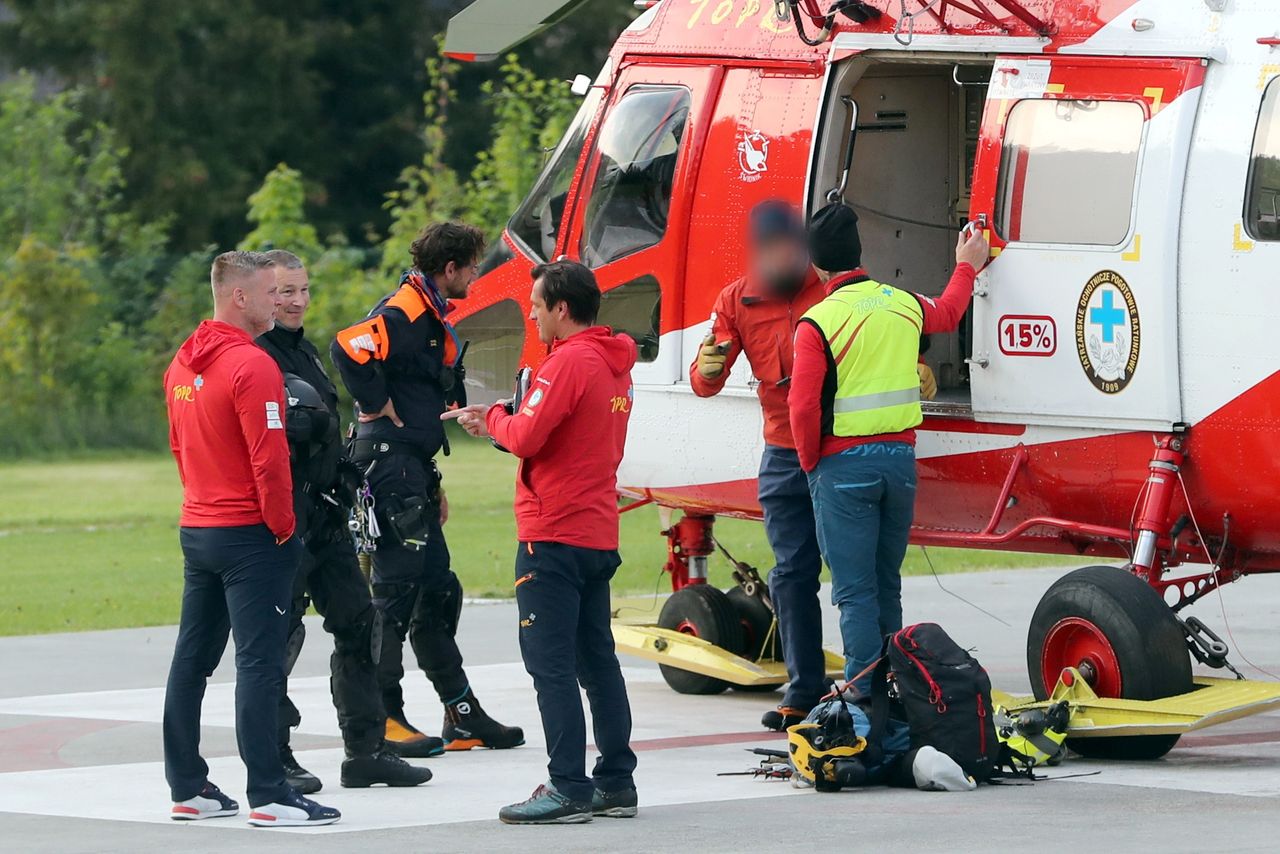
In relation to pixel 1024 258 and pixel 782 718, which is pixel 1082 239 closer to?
pixel 1024 258

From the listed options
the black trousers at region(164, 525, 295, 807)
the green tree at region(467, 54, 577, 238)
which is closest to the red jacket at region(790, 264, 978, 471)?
the black trousers at region(164, 525, 295, 807)

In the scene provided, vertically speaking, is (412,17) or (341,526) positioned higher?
(412,17)

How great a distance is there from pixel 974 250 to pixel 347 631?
2.99 m

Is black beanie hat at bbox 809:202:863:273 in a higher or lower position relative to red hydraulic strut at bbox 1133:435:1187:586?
higher

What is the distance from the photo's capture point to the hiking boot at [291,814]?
7.27 m

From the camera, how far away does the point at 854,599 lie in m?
8.48

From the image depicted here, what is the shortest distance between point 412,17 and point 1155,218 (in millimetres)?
32894

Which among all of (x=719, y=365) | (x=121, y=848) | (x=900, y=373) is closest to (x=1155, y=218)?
(x=900, y=373)

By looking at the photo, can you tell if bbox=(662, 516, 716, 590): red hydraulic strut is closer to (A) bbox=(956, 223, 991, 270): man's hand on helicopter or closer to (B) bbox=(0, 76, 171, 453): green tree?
(A) bbox=(956, 223, 991, 270): man's hand on helicopter

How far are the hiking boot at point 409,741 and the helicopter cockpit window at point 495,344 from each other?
2794 mm

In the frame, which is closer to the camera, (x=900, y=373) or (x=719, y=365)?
(x=900, y=373)

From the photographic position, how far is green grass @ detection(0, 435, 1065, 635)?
47.2 feet

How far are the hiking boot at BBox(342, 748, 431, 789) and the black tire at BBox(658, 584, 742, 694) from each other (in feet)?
8.53

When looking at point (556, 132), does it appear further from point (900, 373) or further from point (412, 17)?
point (900, 373)
